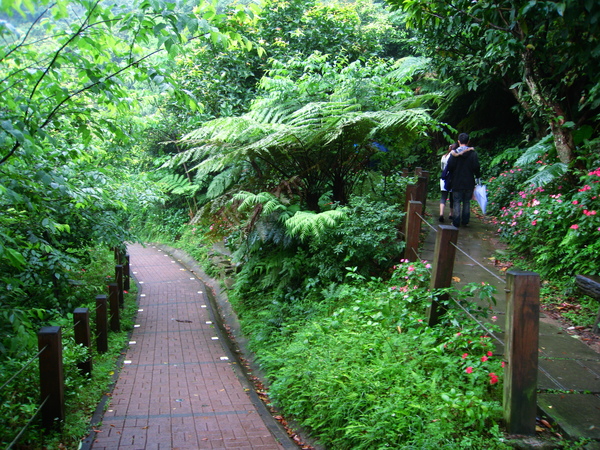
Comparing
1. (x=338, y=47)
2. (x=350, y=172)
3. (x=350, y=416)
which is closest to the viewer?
(x=350, y=416)

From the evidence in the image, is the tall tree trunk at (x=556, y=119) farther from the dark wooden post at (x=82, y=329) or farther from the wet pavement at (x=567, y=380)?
the dark wooden post at (x=82, y=329)

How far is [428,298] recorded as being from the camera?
4.77 metres

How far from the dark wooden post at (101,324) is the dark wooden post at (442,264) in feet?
14.8

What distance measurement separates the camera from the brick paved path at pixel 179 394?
440 centimetres

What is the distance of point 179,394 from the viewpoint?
5574 millimetres

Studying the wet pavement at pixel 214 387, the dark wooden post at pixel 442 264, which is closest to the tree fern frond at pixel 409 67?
the wet pavement at pixel 214 387

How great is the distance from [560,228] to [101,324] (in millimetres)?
6576

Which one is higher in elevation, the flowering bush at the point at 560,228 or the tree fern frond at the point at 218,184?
the tree fern frond at the point at 218,184

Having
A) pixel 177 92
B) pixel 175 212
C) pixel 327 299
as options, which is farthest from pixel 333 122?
pixel 175 212

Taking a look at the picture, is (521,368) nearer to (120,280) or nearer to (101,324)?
(101,324)

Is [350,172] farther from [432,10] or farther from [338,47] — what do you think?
[338,47]

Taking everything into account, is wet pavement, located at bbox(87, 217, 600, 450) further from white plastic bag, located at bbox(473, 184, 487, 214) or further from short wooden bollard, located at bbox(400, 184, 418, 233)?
white plastic bag, located at bbox(473, 184, 487, 214)

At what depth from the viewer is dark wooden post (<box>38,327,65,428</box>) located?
4012 mm

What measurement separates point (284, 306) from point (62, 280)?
3.26 meters
